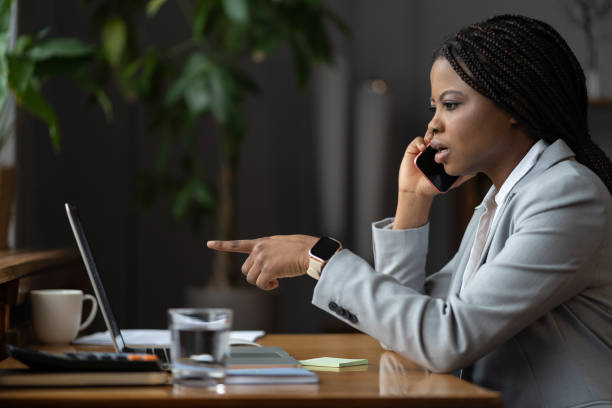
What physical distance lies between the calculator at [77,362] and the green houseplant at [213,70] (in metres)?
A: 1.80

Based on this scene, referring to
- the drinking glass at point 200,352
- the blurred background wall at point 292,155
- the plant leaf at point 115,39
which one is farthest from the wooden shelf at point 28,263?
the blurred background wall at point 292,155

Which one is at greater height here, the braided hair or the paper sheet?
the braided hair

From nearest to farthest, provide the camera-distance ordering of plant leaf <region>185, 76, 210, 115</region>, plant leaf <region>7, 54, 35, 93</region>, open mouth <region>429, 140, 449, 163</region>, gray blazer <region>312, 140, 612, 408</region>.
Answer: gray blazer <region>312, 140, 612, 408</region>
open mouth <region>429, 140, 449, 163</region>
plant leaf <region>7, 54, 35, 93</region>
plant leaf <region>185, 76, 210, 115</region>

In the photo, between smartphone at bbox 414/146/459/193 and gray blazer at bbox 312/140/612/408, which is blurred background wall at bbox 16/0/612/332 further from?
gray blazer at bbox 312/140/612/408

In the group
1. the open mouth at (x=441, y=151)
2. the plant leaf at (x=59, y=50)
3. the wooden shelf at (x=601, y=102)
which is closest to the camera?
the open mouth at (x=441, y=151)

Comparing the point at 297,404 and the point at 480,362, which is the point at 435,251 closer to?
the point at 480,362

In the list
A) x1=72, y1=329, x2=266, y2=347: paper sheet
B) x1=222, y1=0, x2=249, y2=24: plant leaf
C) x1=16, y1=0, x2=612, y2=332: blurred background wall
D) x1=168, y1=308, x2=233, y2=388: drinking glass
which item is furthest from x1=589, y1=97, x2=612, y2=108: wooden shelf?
x1=168, y1=308, x2=233, y2=388: drinking glass

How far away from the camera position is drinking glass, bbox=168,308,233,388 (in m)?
0.86

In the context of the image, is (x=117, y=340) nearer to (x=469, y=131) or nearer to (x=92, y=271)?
(x=92, y=271)

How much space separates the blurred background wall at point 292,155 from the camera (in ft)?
11.5

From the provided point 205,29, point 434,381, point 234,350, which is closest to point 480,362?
point 434,381

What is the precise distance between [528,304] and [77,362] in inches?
22.4

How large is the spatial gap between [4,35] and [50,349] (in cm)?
93

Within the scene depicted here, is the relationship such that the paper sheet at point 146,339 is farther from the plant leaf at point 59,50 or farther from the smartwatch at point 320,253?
the plant leaf at point 59,50
